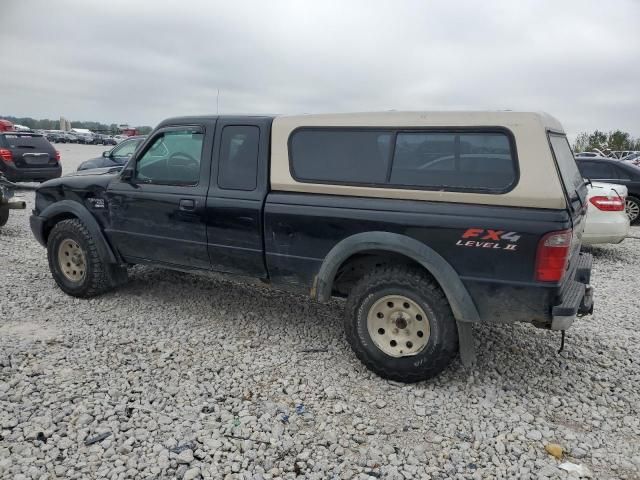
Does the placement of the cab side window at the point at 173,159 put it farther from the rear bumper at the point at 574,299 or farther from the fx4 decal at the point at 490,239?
the rear bumper at the point at 574,299

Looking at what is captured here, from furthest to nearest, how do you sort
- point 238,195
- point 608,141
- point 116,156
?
point 608,141, point 116,156, point 238,195

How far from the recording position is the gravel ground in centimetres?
282

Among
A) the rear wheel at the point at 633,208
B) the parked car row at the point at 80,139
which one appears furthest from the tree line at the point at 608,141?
the parked car row at the point at 80,139

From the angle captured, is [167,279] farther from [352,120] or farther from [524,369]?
[524,369]

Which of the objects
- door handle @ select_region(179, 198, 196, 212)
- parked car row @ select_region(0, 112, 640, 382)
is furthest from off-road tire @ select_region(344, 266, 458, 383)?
door handle @ select_region(179, 198, 196, 212)

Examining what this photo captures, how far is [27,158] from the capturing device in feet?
41.1

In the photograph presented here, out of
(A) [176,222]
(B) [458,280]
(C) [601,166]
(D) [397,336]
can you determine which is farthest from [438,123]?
(C) [601,166]

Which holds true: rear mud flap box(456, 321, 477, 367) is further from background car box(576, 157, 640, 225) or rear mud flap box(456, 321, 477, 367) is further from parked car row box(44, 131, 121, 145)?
parked car row box(44, 131, 121, 145)

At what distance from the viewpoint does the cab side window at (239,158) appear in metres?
4.16

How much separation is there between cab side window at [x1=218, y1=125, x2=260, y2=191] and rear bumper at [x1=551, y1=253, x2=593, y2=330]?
2.45m

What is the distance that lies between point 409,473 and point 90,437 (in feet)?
6.17

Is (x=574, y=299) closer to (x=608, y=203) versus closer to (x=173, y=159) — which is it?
(x=173, y=159)

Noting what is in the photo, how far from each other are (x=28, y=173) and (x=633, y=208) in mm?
14402

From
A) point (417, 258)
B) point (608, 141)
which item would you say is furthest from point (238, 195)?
point (608, 141)
